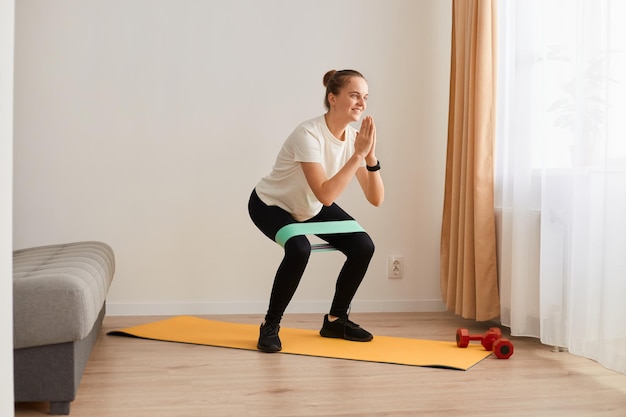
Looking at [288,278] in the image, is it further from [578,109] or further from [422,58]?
[422,58]

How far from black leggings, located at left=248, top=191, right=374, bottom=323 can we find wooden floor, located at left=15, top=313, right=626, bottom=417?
0.84 ft

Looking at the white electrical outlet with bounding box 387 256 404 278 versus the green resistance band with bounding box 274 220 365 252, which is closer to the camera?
the green resistance band with bounding box 274 220 365 252

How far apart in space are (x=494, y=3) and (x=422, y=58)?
70 centimetres

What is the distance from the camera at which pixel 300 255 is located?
2.88 metres

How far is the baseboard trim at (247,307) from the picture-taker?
12.3ft

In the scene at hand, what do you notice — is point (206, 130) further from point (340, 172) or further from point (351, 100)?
point (340, 172)

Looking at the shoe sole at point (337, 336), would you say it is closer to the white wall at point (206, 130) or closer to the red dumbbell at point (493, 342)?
the red dumbbell at point (493, 342)

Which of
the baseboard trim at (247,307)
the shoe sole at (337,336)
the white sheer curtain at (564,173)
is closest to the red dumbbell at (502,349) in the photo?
the white sheer curtain at (564,173)

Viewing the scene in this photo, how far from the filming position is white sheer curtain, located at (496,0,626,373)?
248 centimetres

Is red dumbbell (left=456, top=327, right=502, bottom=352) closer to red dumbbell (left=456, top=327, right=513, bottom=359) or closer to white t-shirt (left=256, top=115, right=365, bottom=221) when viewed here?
red dumbbell (left=456, top=327, right=513, bottom=359)

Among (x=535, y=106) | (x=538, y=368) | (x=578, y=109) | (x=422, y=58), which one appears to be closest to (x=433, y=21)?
(x=422, y=58)

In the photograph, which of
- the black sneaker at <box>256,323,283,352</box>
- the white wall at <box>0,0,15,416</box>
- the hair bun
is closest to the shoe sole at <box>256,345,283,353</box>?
the black sneaker at <box>256,323,283,352</box>

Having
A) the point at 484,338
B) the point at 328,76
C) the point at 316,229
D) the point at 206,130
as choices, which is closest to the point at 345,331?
the point at 316,229

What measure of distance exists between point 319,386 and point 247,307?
1.54 m
